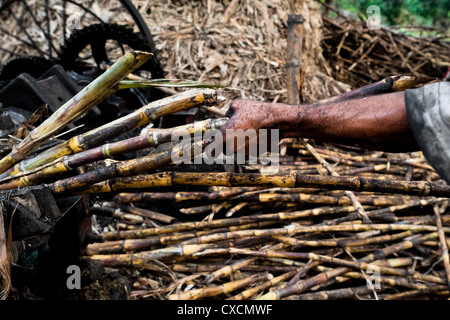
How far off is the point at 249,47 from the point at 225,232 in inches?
137

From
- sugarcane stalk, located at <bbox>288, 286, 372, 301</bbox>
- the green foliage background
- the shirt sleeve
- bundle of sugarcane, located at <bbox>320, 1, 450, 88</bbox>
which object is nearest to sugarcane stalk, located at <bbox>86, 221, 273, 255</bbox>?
sugarcane stalk, located at <bbox>288, 286, 372, 301</bbox>

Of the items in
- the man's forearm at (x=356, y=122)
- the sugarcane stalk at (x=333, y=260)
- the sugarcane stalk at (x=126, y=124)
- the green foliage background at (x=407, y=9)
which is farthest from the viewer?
the green foliage background at (x=407, y=9)

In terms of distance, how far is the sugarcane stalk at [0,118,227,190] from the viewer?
171 cm

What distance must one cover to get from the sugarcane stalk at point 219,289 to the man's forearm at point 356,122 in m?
1.39

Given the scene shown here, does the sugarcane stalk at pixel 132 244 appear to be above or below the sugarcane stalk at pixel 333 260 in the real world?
above

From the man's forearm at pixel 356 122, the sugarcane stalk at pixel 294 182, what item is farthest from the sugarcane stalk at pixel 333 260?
the man's forearm at pixel 356 122

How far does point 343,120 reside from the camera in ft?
4.76

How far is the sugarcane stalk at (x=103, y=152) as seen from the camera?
67.3 inches

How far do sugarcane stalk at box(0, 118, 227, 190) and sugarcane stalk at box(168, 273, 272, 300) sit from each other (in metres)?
1.17

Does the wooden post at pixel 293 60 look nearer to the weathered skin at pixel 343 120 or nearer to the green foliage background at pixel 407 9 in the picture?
the weathered skin at pixel 343 120

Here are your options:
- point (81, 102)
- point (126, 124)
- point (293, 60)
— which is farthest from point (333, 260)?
point (293, 60)

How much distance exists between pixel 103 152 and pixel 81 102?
0.26 meters

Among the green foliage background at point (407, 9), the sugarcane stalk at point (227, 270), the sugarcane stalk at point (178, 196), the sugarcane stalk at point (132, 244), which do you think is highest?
the green foliage background at point (407, 9)

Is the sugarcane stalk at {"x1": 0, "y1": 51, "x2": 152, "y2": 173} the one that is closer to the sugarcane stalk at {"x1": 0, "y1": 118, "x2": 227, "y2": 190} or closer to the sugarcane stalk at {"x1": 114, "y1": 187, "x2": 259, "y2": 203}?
the sugarcane stalk at {"x1": 0, "y1": 118, "x2": 227, "y2": 190}
